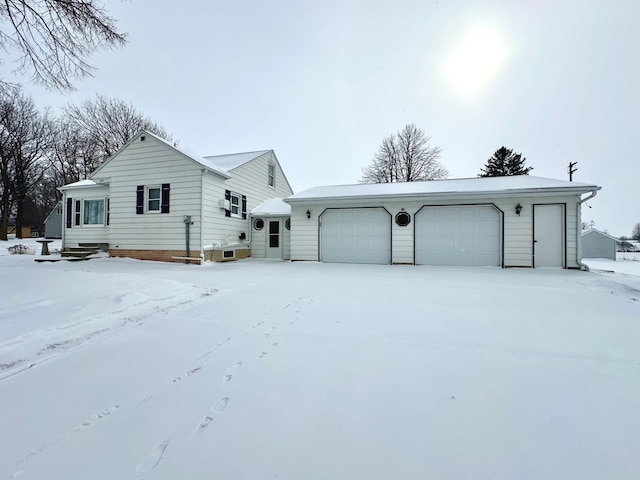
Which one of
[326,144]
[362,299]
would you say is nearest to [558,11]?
[362,299]

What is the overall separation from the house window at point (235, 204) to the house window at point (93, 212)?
19.4ft

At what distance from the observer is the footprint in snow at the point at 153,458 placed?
49.9 inches

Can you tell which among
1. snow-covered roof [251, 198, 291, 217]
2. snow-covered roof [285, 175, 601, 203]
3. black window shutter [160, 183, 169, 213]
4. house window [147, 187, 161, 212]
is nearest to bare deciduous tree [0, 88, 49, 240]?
house window [147, 187, 161, 212]

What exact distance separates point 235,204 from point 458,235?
925 cm

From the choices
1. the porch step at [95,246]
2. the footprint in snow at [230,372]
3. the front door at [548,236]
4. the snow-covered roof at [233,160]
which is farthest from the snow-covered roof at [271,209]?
the footprint in snow at [230,372]

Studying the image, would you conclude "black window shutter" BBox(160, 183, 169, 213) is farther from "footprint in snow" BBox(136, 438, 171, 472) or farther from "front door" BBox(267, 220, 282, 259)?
"footprint in snow" BBox(136, 438, 171, 472)

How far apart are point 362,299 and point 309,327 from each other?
5.30 feet

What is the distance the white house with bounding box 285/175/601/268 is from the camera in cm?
848

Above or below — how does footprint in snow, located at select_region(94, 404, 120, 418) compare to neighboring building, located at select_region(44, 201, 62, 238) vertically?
below

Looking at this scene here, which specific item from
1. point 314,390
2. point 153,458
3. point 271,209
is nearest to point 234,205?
point 271,209

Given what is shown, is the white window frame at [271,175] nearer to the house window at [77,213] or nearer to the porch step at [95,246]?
the porch step at [95,246]

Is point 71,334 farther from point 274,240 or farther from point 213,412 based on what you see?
point 274,240

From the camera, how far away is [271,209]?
41.2 feet

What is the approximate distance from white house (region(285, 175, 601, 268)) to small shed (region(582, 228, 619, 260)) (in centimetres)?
1978
